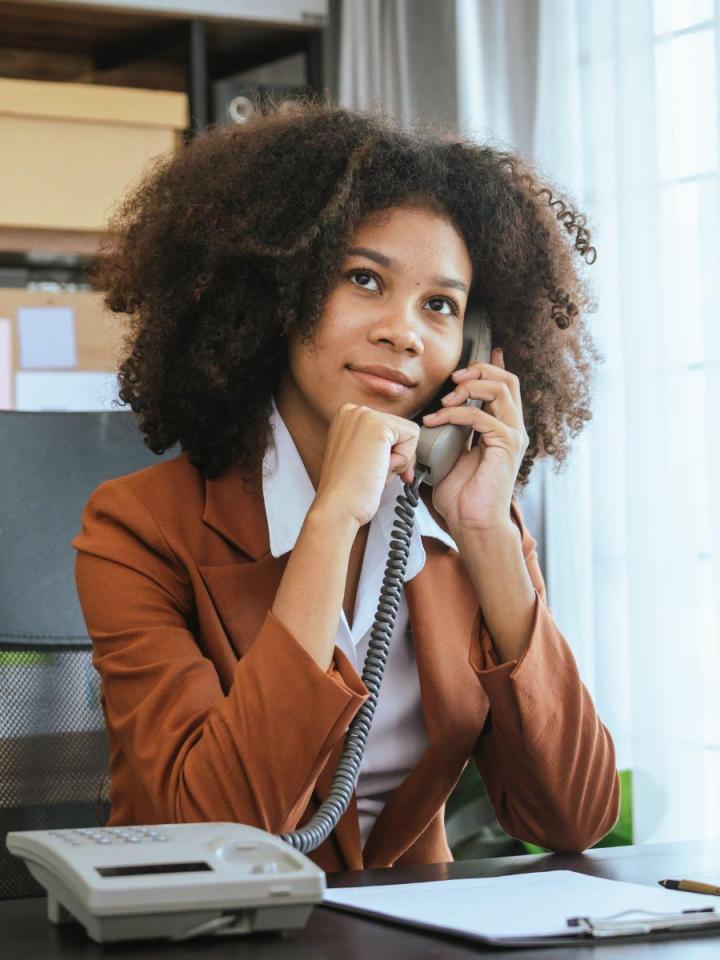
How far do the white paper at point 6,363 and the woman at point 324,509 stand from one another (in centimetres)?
131

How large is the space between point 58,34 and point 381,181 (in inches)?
77.7

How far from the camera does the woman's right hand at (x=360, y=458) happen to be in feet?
4.16

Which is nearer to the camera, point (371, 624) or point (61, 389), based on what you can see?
point (371, 624)

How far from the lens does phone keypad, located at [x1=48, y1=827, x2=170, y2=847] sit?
0.86 metres


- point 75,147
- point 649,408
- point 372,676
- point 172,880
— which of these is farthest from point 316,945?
point 75,147

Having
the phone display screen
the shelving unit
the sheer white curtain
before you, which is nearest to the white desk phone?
the phone display screen

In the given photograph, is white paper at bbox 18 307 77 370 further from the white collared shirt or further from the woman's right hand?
the woman's right hand

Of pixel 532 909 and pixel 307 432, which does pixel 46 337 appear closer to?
pixel 307 432

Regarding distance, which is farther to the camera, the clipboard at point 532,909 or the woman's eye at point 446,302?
the woman's eye at point 446,302

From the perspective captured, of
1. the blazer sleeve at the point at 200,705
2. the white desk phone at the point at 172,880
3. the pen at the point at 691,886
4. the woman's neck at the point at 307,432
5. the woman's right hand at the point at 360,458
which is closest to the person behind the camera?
the white desk phone at the point at 172,880

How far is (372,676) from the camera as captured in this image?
1.31 metres

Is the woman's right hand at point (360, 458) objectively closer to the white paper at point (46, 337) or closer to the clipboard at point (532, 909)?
the clipboard at point (532, 909)

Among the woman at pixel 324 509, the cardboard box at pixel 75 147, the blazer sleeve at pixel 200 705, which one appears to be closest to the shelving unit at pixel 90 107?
the cardboard box at pixel 75 147

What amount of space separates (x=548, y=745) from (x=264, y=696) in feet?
1.07
